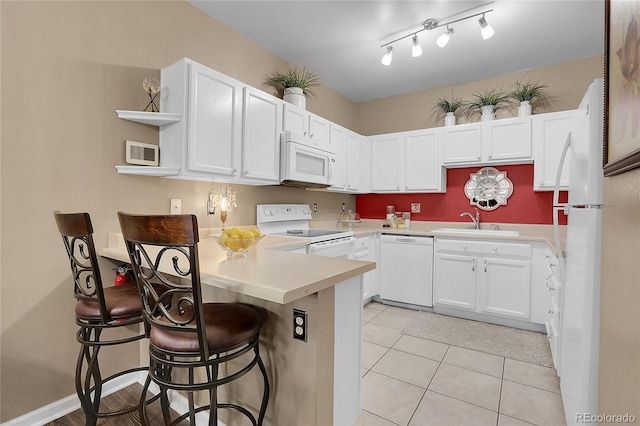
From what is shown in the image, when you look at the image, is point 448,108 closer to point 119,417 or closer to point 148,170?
point 148,170

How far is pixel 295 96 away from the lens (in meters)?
3.03

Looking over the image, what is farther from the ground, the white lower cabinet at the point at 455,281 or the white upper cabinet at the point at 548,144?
the white upper cabinet at the point at 548,144

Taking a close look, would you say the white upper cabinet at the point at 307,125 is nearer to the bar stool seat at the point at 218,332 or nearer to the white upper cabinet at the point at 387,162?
the white upper cabinet at the point at 387,162

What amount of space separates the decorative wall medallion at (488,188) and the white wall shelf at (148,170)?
330 centimetres

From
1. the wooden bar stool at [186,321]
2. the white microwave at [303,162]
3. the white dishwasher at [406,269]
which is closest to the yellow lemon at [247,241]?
the wooden bar stool at [186,321]

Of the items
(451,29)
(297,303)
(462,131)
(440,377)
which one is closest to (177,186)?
(297,303)

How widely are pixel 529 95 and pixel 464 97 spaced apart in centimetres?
71

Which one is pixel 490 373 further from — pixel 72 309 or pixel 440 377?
pixel 72 309

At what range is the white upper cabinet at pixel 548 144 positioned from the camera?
2.99m

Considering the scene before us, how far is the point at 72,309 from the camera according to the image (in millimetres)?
1782

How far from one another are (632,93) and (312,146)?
236 cm

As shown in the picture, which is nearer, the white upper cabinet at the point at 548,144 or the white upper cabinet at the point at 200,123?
the white upper cabinet at the point at 200,123

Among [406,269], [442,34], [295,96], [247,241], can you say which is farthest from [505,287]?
[295,96]

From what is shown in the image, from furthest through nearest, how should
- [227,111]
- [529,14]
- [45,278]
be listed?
[529,14] < [227,111] < [45,278]
